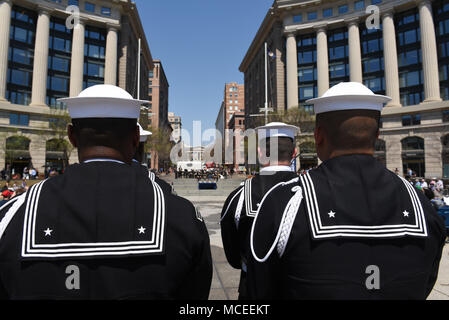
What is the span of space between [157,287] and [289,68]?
56087mm

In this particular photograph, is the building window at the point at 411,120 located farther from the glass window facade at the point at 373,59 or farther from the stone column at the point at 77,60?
the stone column at the point at 77,60

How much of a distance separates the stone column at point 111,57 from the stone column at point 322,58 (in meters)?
36.6

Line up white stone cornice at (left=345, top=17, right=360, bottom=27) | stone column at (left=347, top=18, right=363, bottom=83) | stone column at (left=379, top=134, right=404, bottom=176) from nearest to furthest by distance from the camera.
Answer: stone column at (left=379, top=134, right=404, bottom=176), stone column at (left=347, top=18, right=363, bottom=83), white stone cornice at (left=345, top=17, right=360, bottom=27)

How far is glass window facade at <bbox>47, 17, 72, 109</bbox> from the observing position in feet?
155

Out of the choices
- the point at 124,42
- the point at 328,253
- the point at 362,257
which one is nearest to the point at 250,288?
the point at 328,253

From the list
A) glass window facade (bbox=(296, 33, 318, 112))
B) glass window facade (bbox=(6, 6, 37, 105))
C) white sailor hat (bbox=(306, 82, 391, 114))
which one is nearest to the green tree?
glass window facade (bbox=(6, 6, 37, 105))

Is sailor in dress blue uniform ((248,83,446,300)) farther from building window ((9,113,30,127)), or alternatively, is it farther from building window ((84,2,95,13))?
building window ((84,2,95,13))

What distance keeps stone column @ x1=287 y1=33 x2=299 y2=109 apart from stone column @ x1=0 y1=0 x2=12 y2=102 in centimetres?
4529

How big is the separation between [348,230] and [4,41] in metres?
53.2

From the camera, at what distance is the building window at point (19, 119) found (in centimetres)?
4156

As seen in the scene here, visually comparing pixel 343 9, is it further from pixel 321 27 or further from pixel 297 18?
pixel 297 18

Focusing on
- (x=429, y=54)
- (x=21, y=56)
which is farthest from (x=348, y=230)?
(x=21, y=56)

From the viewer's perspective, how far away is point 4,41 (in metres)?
40.2
